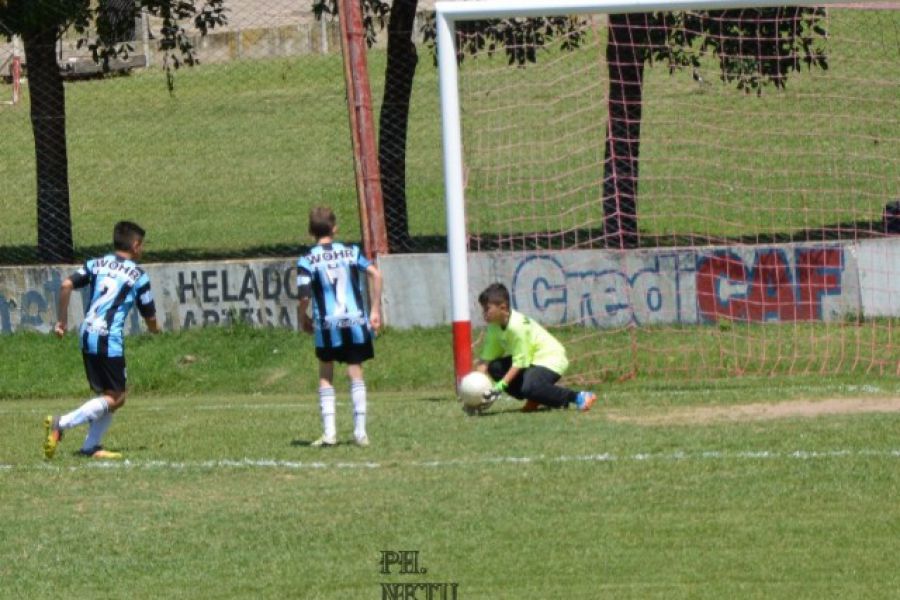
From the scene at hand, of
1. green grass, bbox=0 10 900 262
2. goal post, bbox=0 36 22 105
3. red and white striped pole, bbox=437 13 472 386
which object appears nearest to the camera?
red and white striped pole, bbox=437 13 472 386

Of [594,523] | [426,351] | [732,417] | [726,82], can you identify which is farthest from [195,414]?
[726,82]

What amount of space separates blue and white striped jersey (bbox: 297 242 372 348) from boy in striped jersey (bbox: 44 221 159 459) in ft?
3.48

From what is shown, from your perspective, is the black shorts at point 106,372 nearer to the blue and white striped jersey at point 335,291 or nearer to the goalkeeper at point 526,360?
the blue and white striped jersey at point 335,291

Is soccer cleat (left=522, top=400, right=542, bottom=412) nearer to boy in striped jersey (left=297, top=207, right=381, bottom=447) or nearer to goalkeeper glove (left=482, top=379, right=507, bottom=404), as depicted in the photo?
goalkeeper glove (left=482, top=379, right=507, bottom=404)

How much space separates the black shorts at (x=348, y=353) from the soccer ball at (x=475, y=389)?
3.68ft

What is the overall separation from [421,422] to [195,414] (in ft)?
7.08

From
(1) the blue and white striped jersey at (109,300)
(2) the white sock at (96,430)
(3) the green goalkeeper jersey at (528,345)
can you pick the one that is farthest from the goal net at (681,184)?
(2) the white sock at (96,430)

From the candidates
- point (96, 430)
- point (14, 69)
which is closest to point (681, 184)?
point (96, 430)

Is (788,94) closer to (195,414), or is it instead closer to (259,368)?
(259,368)

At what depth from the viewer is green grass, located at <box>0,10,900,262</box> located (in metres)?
16.4

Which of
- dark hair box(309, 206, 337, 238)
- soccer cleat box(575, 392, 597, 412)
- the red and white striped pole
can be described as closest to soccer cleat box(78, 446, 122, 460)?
dark hair box(309, 206, 337, 238)

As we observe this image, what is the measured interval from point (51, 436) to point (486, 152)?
6542 millimetres

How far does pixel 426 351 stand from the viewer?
49.1 feet

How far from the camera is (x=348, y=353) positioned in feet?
33.8
